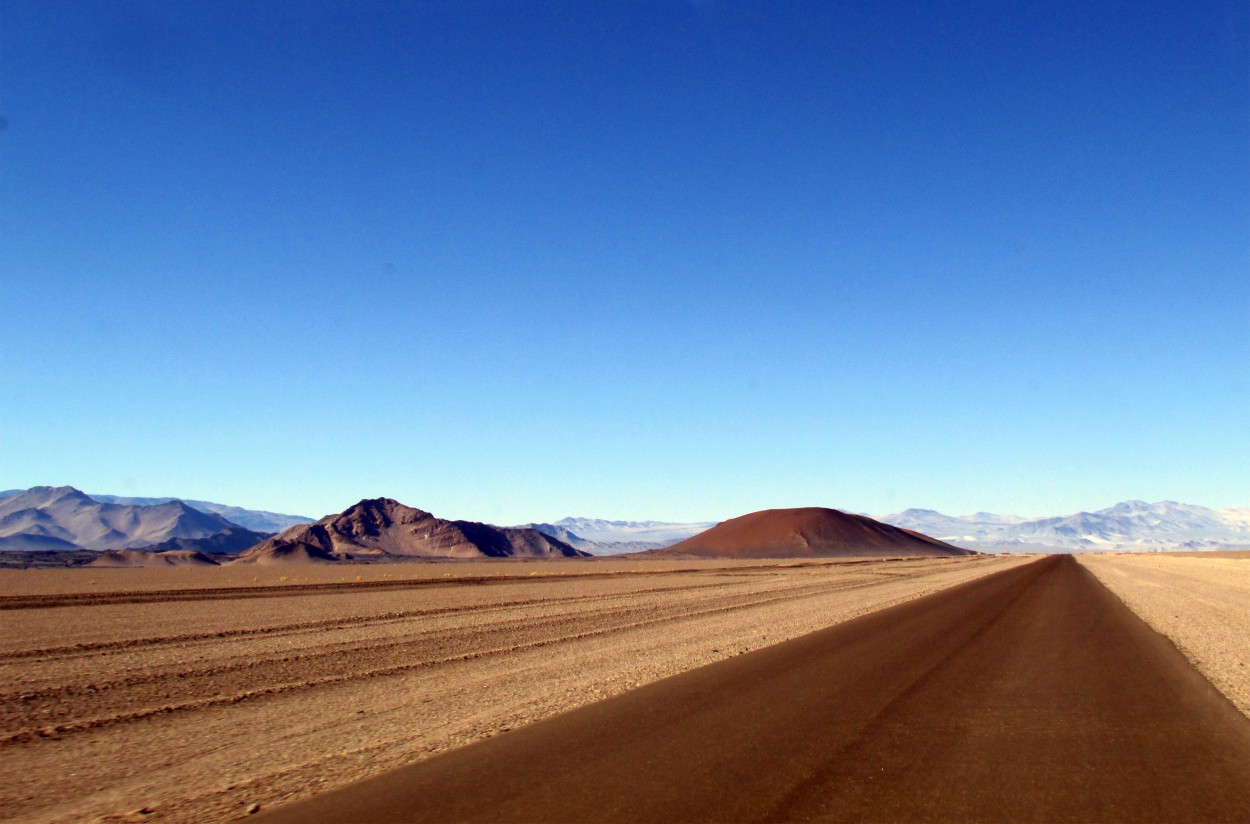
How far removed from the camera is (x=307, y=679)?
1342 cm

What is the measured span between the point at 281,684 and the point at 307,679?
51 centimetres

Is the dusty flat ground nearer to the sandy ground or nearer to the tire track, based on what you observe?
the tire track

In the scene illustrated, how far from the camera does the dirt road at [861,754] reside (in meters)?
6.47

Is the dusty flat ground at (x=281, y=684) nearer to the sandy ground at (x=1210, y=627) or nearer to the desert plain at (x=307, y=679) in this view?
the desert plain at (x=307, y=679)

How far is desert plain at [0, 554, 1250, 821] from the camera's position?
760cm

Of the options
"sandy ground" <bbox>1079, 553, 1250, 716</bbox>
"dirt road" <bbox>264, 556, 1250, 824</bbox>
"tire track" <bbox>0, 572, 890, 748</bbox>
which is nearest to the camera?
"dirt road" <bbox>264, 556, 1250, 824</bbox>

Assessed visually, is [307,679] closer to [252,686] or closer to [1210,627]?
[252,686]

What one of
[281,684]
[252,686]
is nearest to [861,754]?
[281,684]

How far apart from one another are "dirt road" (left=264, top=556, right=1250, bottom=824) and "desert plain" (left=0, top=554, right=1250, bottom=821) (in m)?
0.39

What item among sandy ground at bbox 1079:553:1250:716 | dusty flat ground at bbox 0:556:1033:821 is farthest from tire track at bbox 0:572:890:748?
sandy ground at bbox 1079:553:1250:716

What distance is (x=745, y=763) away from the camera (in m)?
7.70

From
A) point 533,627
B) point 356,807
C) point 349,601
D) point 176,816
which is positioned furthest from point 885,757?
point 349,601

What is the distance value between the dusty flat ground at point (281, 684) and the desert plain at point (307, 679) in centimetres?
4

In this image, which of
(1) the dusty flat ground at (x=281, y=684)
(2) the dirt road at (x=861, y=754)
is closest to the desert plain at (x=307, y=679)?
(1) the dusty flat ground at (x=281, y=684)
